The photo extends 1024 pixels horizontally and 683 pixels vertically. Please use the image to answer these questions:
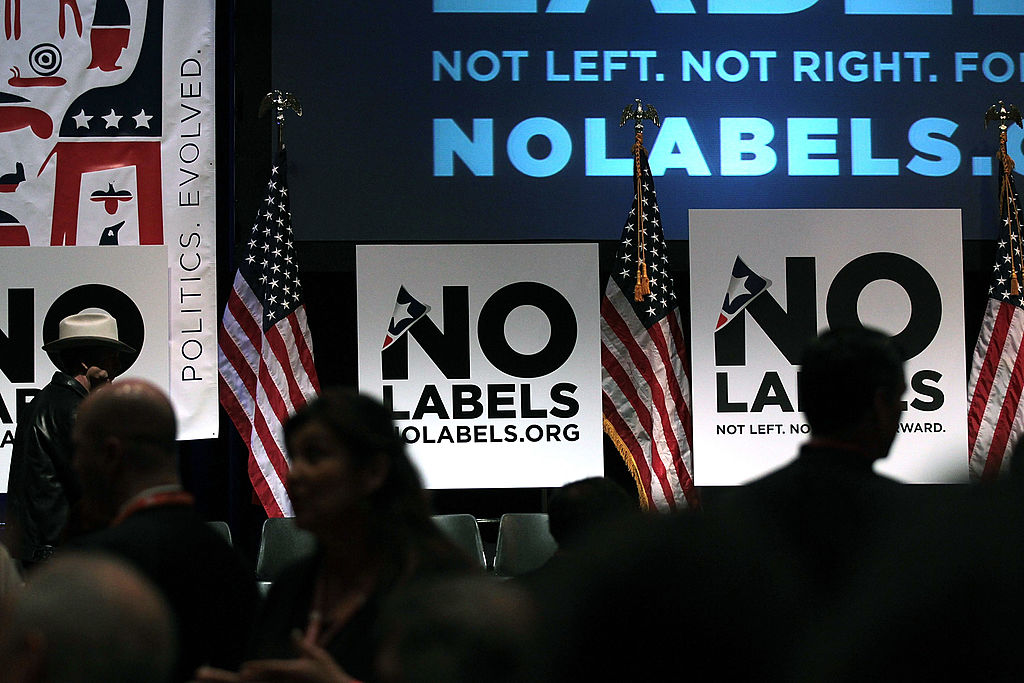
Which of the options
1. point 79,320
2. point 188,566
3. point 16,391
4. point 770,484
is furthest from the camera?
point 16,391

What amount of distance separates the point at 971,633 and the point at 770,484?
920 millimetres

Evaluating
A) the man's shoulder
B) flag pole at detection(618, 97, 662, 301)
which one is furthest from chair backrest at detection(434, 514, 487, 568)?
the man's shoulder

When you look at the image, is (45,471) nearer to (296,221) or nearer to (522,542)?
(522,542)

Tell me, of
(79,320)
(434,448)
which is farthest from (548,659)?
(434,448)

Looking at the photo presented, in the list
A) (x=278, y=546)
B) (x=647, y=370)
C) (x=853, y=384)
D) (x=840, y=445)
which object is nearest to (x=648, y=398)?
(x=647, y=370)

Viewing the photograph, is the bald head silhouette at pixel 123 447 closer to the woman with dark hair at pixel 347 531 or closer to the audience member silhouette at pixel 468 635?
the woman with dark hair at pixel 347 531

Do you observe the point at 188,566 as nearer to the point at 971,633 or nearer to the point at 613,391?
the point at 971,633

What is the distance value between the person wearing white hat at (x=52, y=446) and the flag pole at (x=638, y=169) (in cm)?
272

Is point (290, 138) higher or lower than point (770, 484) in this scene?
higher

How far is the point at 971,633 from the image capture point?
2.55ft

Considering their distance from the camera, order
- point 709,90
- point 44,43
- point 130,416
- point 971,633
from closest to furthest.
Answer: point 971,633, point 130,416, point 44,43, point 709,90

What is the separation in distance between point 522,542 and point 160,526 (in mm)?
4432

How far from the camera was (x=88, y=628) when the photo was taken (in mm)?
843

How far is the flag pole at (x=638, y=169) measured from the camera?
6.58 metres
